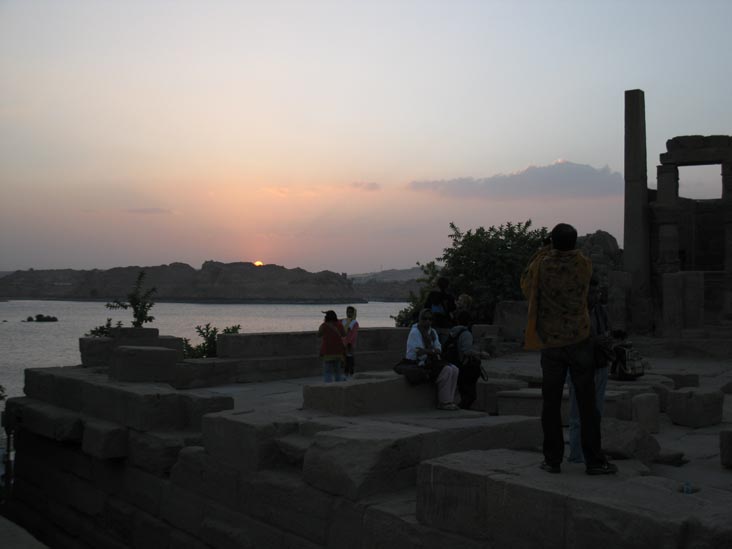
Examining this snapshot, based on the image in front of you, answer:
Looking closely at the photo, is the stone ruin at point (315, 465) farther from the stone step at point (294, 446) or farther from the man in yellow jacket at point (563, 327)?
the man in yellow jacket at point (563, 327)

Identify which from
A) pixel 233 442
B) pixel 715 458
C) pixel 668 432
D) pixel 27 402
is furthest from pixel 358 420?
pixel 27 402

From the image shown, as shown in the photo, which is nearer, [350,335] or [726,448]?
[726,448]

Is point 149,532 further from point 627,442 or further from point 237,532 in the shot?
point 627,442

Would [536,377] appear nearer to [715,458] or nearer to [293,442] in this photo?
[715,458]

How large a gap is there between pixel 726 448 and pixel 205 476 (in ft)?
15.9

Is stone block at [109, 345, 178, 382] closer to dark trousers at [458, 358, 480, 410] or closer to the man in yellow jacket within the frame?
dark trousers at [458, 358, 480, 410]

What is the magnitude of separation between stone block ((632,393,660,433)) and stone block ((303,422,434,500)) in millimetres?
3593

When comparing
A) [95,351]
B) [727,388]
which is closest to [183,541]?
[95,351]

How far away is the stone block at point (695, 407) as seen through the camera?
9.46 meters

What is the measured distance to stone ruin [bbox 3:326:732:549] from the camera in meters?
4.43

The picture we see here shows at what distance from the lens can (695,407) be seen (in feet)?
31.1

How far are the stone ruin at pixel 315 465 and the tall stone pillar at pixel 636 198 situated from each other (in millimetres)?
12583

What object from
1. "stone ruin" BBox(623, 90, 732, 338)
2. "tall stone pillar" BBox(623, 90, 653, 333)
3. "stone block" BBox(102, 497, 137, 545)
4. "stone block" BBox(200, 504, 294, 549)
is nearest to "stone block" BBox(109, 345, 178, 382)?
"stone block" BBox(102, 497, 137, 545)

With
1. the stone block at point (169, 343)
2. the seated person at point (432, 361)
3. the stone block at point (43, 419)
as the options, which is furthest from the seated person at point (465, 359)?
the stone block at point (169, 343)
